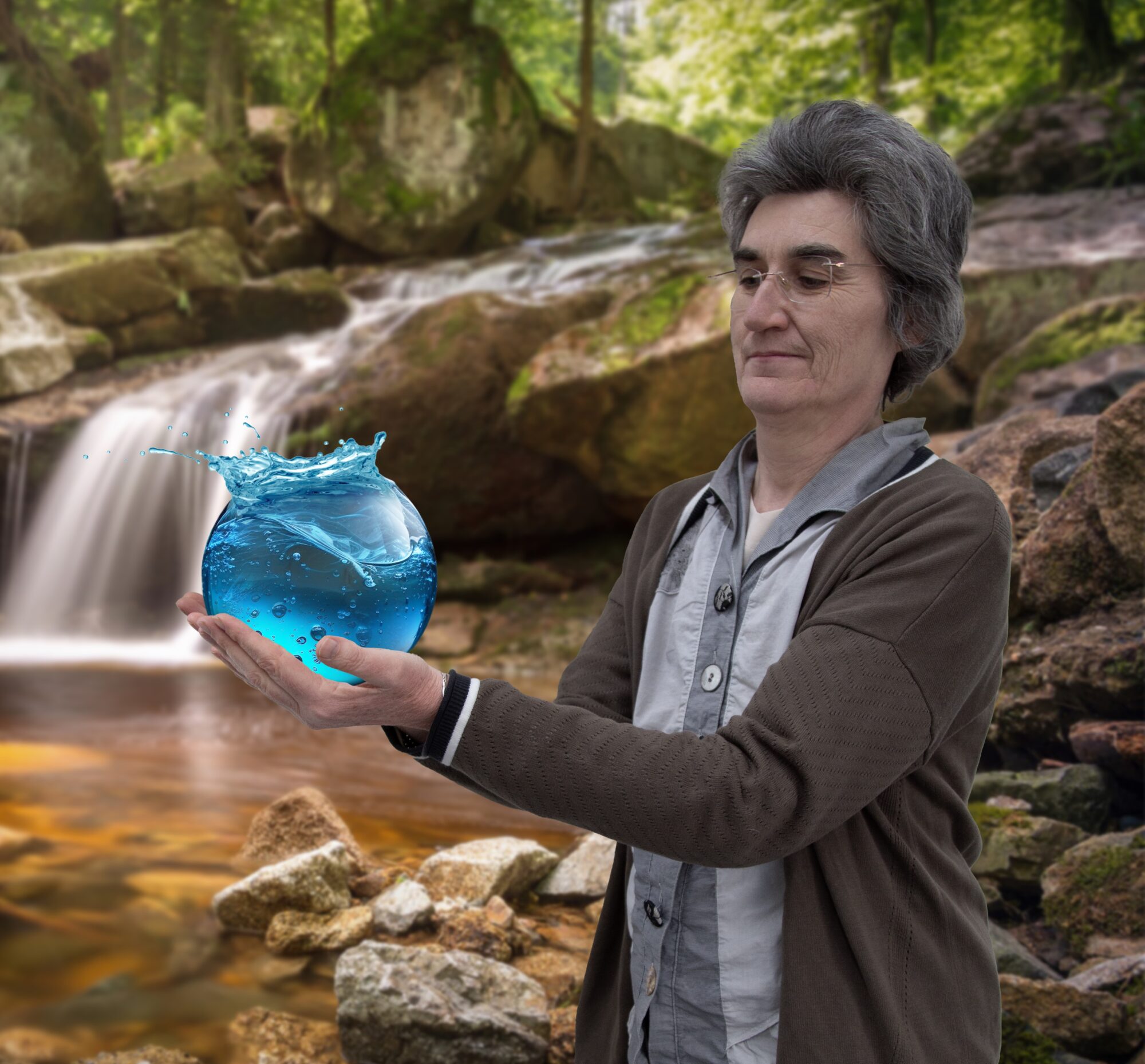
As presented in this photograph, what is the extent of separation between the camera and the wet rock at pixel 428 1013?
3.15m

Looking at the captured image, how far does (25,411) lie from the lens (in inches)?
436

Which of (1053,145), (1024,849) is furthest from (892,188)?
(1053,145)

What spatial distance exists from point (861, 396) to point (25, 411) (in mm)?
11066

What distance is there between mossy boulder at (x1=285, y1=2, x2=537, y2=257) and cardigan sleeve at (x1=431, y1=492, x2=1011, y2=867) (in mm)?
14832

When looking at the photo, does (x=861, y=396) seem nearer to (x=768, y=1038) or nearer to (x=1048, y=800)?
(x=768, y=1038)

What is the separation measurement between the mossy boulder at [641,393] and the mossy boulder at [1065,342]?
192 cm

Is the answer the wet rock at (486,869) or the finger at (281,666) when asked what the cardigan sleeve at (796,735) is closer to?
the finger at (281,666)

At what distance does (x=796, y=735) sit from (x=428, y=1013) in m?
2.22

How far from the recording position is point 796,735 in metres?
1.37

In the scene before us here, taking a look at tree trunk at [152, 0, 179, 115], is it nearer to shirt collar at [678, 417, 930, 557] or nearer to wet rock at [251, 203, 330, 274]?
wet rock at [251, 203, 330, 274]

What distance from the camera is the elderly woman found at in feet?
4.57

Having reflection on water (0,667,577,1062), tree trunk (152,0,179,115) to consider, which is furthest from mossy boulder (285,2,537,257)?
reflection on water (0,667,577,1062)

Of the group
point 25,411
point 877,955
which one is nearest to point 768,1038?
point 877,955

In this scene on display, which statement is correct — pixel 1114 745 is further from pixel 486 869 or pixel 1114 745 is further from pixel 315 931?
pixel 315 931
